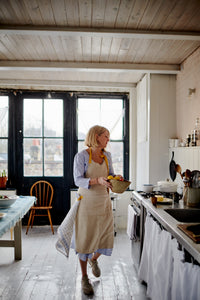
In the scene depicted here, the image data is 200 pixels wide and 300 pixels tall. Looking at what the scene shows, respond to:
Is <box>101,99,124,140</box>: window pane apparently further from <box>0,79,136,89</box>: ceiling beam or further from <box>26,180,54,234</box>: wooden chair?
<box>26,180,54,234</box>: wooden chair

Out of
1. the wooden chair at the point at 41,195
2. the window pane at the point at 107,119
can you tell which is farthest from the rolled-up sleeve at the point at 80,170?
the window pane at the point at 107,119

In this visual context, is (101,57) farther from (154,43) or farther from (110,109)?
(110,109)

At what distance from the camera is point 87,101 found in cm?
496

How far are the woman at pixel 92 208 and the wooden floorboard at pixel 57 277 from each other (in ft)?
0.70

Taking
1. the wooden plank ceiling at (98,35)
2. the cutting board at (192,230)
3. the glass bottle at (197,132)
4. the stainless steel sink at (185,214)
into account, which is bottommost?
the stainless steel sink at (185,214)

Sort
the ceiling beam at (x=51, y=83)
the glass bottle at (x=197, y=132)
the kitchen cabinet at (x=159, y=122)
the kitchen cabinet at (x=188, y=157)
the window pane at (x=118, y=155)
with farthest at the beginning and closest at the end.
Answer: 1. the window pane at (x=118, y=155)
2. the ceiling beam at (x=51, y=83)
3. the kitchen cabinet at (x=159, y=122)
4. the glass bottle at (x=197, y=132)
5. the kitchen cabinet at (x=188, y=157)

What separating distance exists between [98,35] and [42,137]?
266 cm

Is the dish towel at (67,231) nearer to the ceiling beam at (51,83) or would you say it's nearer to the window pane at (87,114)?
the window pane at (87,114)

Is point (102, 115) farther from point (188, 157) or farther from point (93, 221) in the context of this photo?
point (93, 221)

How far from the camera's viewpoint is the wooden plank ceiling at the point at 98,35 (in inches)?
87.7

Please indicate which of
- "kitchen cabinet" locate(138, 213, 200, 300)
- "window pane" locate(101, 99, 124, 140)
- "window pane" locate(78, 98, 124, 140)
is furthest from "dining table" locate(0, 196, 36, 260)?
"window pane" locate(101, 99, 124, 140)

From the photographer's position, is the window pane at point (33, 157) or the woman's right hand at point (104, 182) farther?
the window pane at point (33, 157)

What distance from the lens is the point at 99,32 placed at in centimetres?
258

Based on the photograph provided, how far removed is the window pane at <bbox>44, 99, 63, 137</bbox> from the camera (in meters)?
4.91
